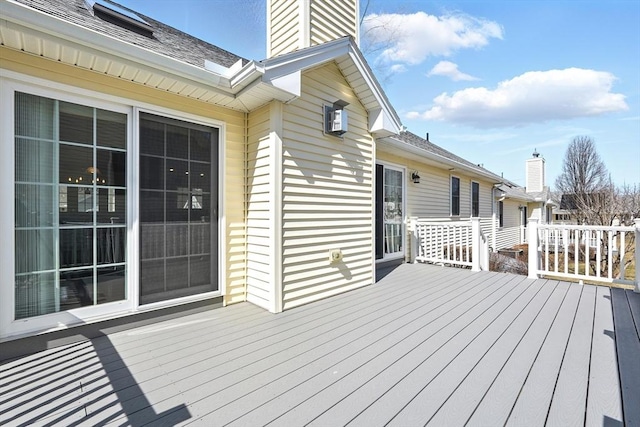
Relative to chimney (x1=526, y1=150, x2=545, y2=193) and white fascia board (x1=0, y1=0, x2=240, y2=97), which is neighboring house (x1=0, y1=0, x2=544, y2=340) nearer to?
white fascia board (x1=0, y1=0, x2=240, y2=97)

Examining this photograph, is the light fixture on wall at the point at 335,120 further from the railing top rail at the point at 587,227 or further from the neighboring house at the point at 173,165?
the railing top rail at the point at 587,227

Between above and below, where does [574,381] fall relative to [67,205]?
below

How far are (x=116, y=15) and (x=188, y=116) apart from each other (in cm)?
141

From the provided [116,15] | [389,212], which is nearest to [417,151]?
[389,212]

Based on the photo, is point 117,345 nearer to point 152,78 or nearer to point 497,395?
point 152,78

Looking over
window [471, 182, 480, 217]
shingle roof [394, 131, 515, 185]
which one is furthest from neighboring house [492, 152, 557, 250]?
shingle roof [394, 131, 515, 185]

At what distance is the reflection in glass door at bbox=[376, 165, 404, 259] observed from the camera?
19.1 feet

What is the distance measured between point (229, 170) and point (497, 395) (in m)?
3.27

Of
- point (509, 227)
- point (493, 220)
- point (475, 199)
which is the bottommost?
point (509, 227)

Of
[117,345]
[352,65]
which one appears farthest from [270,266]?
[352,65]

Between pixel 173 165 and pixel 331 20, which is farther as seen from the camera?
pixel 331 20

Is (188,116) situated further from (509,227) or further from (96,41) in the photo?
(509,227)

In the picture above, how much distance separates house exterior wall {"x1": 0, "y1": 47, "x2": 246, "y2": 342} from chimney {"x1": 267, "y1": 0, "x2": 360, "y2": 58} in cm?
→ 132

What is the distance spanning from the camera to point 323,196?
152 inches
